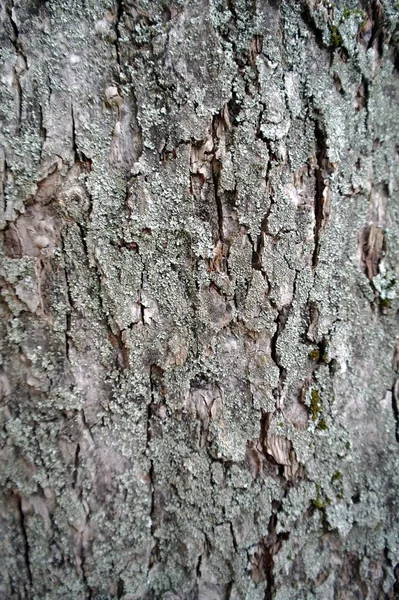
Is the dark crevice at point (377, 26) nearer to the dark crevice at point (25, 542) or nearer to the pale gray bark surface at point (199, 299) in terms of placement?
the pale gray bark surface at point (199, 299)

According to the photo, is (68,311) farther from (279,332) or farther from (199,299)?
(279,332)

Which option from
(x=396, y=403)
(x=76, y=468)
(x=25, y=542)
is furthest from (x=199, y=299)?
(x=25, y=542)

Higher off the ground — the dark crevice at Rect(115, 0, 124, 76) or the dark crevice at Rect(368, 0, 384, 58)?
the dark crevice at Rect(368, 0, 384, 58)

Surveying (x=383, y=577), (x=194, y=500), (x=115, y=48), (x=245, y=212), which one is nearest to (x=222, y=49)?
(x=115, y=48)

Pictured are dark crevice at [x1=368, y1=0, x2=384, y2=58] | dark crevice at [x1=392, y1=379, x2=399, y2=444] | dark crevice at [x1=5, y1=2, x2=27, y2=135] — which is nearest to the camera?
dark crevice at [x1=5, y1=2, x2=27, y2=135]

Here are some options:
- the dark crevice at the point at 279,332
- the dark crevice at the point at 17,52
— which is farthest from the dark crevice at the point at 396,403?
the dark crevice at the point at 17,52

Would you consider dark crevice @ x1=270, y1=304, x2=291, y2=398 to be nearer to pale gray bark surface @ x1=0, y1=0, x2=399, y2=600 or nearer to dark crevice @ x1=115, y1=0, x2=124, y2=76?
pale gray bark surface @ x1=0, y1=0, x2=399, y2=600

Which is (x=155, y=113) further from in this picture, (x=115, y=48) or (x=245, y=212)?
(x=245, y=212)

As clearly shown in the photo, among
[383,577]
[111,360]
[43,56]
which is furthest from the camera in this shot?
[383,577]

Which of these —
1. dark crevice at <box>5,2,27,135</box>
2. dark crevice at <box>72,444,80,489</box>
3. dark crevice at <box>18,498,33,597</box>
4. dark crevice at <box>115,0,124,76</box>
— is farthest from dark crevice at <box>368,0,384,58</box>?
dark crevice at <box>18,498,33,597</box>
